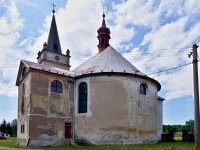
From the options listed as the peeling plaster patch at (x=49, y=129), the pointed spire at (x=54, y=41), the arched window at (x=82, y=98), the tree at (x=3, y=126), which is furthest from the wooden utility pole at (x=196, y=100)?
the tree at (x=3, y=126)

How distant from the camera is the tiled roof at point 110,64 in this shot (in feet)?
78.7

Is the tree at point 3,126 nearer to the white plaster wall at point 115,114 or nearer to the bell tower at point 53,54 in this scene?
the bell tower at point 53,54

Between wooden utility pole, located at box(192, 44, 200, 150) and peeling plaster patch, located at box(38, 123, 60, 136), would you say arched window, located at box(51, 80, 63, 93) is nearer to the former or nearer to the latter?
peeling plaster patch, located at box(38, 123, 60, 136)

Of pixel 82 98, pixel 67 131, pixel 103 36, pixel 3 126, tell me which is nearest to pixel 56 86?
pixel 82 98

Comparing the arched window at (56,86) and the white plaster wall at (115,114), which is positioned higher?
the arched window at (56,86)

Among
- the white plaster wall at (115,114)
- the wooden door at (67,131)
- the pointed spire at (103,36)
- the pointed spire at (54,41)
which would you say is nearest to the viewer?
the white plaster wall at (115,114)

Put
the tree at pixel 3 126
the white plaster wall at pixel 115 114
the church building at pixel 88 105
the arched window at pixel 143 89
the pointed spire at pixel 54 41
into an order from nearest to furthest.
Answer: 1. the church building at pixel 88 105
2. the white plaster wall at pixel 115 114
3. the arched window at pixel 143 89
4. the pointed spire at pixel 54 41
5. the tree at pixel 3 126

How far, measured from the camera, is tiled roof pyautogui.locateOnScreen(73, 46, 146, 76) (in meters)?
24.0

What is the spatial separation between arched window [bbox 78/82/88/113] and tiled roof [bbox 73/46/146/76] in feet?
4.67

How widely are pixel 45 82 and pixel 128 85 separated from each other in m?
7.94

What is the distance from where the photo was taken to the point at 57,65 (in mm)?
42656

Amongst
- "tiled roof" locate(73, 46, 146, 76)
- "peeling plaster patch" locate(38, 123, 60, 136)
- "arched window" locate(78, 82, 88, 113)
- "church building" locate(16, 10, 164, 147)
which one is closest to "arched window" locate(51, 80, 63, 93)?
"church building" locate(16, 10, 164, 147)

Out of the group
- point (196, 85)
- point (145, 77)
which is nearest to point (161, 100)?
point (145, 77)

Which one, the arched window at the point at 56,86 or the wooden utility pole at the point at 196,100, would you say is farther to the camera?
the arched window at the point at 56,86
